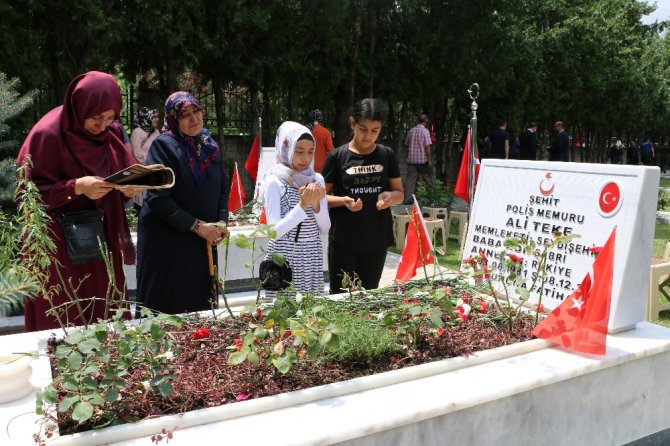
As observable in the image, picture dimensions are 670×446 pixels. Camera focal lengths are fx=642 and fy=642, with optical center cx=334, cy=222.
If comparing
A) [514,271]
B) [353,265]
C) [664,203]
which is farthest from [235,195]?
[664,203]

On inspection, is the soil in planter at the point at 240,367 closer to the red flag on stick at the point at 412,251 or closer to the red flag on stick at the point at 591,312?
the red flag on stick at the point at 591,312

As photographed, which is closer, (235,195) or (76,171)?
(76,171)

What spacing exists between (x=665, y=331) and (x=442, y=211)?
5854 millimetres

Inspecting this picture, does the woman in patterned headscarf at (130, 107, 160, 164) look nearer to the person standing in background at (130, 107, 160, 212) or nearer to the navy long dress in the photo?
the person standing in background at (130, 107, 160, 212)

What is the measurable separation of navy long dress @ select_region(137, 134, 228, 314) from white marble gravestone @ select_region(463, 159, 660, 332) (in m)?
1.45

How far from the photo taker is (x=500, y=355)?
2.44 m

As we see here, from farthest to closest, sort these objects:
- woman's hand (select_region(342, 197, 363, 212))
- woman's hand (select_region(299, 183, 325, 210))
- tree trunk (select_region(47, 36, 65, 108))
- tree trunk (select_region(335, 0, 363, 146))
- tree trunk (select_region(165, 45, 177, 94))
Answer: tree trunk (select_region(335, 0, 363, 146)), tree trunk (select_region(165, 45, 177, 94)), tree trunk (select_region(47, 36, 65, 108)), woman's hand (select_region(342, 197, 363, 212)), woman's hand (select_region(299, 183, 325, 210))

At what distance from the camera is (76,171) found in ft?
9.76

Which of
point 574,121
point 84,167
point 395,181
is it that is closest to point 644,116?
point 574,121

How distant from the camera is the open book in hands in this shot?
271 centimetres

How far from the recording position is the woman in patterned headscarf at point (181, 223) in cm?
314

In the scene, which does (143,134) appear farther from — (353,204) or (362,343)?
(362,343)

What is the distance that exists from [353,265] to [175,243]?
1049mm

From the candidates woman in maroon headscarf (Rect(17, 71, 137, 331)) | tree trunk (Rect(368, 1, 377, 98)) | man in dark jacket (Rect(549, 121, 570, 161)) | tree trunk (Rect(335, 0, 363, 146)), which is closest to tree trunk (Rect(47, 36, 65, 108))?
tree trunk (Rect(335, 0, 363, 146))
